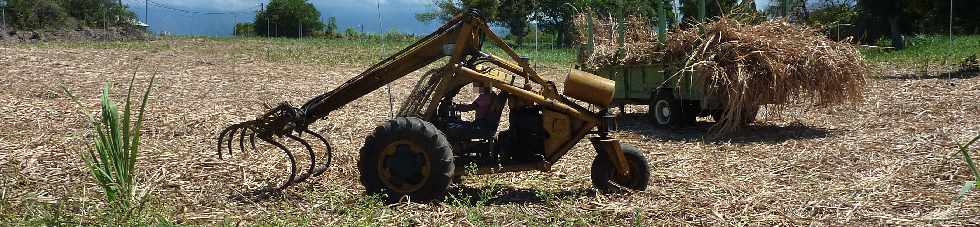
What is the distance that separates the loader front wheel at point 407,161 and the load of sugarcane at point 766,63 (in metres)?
4.81

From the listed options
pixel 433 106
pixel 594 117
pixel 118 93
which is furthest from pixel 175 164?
pixel 118 93

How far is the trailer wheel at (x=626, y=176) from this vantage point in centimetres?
634

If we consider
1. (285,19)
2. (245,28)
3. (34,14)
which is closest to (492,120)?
(34,14)

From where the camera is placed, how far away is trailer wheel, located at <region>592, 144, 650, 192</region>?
249 inches

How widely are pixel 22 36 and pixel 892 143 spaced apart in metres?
31.7

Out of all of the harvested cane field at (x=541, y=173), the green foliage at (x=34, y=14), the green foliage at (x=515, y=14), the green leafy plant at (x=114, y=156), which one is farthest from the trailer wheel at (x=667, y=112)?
the green foliage at (x=515, y=14)

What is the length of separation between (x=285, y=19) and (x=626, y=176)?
214ft

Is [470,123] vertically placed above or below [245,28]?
below

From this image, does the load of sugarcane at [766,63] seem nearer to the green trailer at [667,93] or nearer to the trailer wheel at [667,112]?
the green trailer at [667,93]

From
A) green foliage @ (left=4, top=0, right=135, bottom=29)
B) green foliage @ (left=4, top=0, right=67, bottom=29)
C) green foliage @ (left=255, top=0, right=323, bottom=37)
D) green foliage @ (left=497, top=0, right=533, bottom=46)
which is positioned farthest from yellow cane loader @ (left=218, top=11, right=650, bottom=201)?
green foliage @ (left=255, top=0, right=323, bottom=37)

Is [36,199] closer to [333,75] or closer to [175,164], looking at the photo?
[175,164]

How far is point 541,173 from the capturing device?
24.1 ft

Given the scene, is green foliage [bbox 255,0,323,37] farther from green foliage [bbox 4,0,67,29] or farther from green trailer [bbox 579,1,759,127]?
green trailer [bbox 579,1,759,127]

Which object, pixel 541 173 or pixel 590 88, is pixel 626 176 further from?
pixel 541 173
